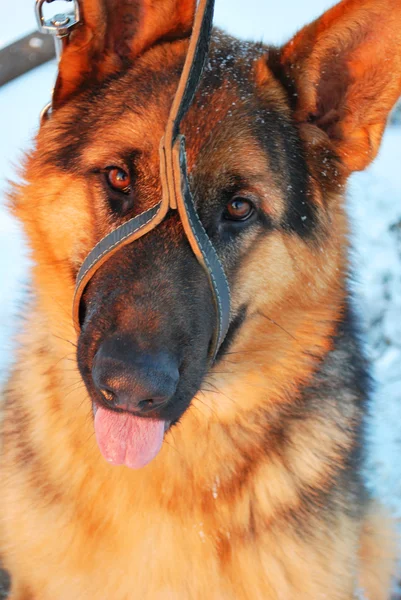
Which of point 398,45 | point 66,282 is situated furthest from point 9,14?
point 398,45

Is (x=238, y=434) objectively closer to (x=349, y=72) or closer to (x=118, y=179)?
(x=118, y=179)

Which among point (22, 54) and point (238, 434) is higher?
point (22, 54)

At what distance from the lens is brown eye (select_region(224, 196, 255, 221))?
229cm

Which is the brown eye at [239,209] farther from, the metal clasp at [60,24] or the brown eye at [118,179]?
the metal clasp at [60,24]

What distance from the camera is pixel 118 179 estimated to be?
7.55 ft

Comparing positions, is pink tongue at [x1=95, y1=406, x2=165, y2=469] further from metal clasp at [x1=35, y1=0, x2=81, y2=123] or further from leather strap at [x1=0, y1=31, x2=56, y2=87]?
leather strap at [x1=0, y1=31, x2=56, y2=87]

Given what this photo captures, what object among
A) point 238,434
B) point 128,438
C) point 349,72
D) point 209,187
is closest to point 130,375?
point 128,438

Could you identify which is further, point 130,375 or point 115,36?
point 115,36

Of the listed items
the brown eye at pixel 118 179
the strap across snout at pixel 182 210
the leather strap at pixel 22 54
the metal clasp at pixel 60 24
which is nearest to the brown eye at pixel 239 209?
the strap across snout at pixel 182 210

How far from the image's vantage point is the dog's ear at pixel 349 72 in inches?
82.8

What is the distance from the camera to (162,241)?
7.04 feet

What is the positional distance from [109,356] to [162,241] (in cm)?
43

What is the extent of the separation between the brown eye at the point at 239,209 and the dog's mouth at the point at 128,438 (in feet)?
2.48

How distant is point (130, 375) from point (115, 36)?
1.31 meters
